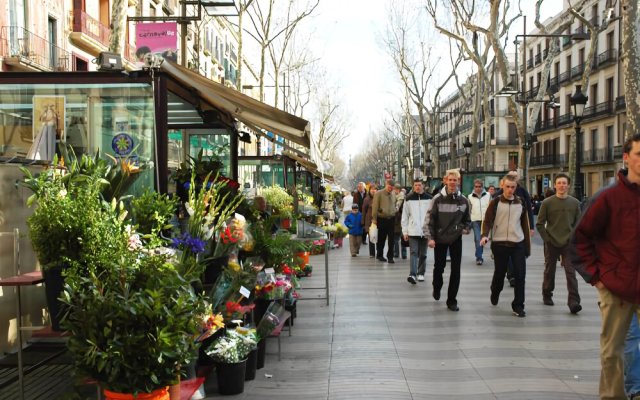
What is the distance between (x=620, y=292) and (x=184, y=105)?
5506mm

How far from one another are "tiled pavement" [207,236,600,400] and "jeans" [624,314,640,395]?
44cm

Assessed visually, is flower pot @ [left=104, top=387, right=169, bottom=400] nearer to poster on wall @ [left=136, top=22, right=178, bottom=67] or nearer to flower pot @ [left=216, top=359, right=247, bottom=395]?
flower pot @ [left=216, top=359, right=247, bottom=395]

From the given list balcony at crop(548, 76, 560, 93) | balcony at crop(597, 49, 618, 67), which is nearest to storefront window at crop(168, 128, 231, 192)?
balcony at crop(597, 49, 618, 67)

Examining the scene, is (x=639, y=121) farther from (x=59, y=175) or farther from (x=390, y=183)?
(x=59, y=175)

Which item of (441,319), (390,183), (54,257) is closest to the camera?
(54,257)

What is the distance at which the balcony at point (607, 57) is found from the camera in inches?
1718

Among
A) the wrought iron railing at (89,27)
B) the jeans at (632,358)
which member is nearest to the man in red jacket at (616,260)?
the jeans at (632,358)

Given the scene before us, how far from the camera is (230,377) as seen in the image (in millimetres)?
4840

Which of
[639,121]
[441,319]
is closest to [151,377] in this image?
[441,319]

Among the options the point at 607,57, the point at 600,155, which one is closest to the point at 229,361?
the point at 607,57

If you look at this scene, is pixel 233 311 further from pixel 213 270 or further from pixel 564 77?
pixel 564 77

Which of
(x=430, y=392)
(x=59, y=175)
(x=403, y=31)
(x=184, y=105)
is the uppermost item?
(x=403, y=31)

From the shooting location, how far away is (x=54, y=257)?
391cm

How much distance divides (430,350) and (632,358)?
2.11 metres
